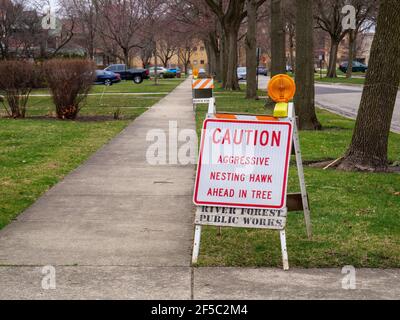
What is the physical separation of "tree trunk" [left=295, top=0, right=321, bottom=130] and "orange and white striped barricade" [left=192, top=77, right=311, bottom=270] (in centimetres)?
968

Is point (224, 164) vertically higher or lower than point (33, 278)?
higher

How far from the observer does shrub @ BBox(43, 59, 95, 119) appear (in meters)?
17.6

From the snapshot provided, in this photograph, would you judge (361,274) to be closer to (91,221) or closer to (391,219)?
(391,219)

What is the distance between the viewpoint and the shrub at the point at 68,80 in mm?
17609

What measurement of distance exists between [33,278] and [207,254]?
60.8 inches

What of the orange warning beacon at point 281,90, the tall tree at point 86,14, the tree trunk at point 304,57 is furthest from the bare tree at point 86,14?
the orange warning beacon at point 281,90

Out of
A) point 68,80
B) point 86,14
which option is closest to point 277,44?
point 68,80

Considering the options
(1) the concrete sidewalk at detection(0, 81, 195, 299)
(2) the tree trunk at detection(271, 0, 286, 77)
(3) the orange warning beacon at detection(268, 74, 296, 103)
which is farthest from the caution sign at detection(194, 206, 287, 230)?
(2) the tree trunk at detection(271, 0, 286, 77)

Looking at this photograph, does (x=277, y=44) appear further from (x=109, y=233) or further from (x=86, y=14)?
(x=86, y=14)

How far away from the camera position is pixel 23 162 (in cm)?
1102

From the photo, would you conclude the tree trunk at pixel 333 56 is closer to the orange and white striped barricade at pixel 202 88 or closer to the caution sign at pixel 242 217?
the orange and white striped barricade at pixel 202 88

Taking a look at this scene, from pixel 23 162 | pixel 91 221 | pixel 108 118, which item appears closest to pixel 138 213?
pixel 91 221

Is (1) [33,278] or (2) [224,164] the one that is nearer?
(1) [33,278]

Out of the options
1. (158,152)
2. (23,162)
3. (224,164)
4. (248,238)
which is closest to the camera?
(224,164)
